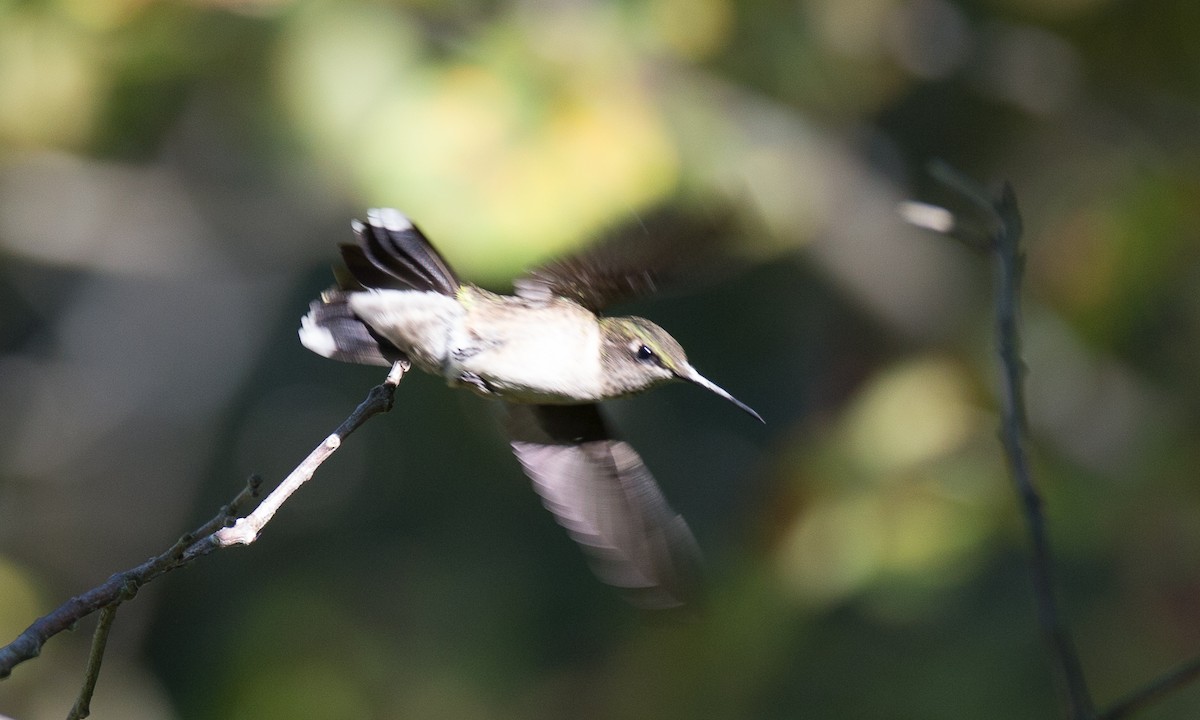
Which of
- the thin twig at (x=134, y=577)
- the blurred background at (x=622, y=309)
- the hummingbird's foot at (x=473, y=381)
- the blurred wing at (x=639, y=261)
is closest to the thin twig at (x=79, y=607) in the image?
the thin twig at (x=134, y=577)

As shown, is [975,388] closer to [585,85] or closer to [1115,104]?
[1115,104]

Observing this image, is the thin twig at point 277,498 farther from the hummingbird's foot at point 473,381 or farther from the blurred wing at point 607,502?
the blurred wing at point 607,502

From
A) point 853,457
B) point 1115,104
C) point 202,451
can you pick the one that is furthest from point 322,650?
point 1115,104

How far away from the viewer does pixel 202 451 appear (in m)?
5.23

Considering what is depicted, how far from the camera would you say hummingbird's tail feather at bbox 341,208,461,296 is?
1949mm

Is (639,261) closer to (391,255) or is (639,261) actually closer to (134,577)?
(391,255)

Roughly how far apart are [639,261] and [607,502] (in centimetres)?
52

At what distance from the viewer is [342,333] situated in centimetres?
204

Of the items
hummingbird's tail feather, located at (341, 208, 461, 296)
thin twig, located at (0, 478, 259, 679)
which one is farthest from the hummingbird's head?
thin twig, located at (0, 478, 259, 679)

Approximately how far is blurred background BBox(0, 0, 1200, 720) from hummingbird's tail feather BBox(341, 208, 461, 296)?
52 cm

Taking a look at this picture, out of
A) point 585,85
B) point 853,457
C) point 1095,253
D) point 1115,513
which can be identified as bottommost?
point 1115,513

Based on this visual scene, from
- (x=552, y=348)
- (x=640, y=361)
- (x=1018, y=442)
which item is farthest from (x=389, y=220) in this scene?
(x=1018, y=442)

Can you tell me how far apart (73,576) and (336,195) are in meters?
2.23

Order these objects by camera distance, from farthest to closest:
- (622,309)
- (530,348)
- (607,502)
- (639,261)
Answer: (622,309) → (607,502) → (530,348) → (639,261)
